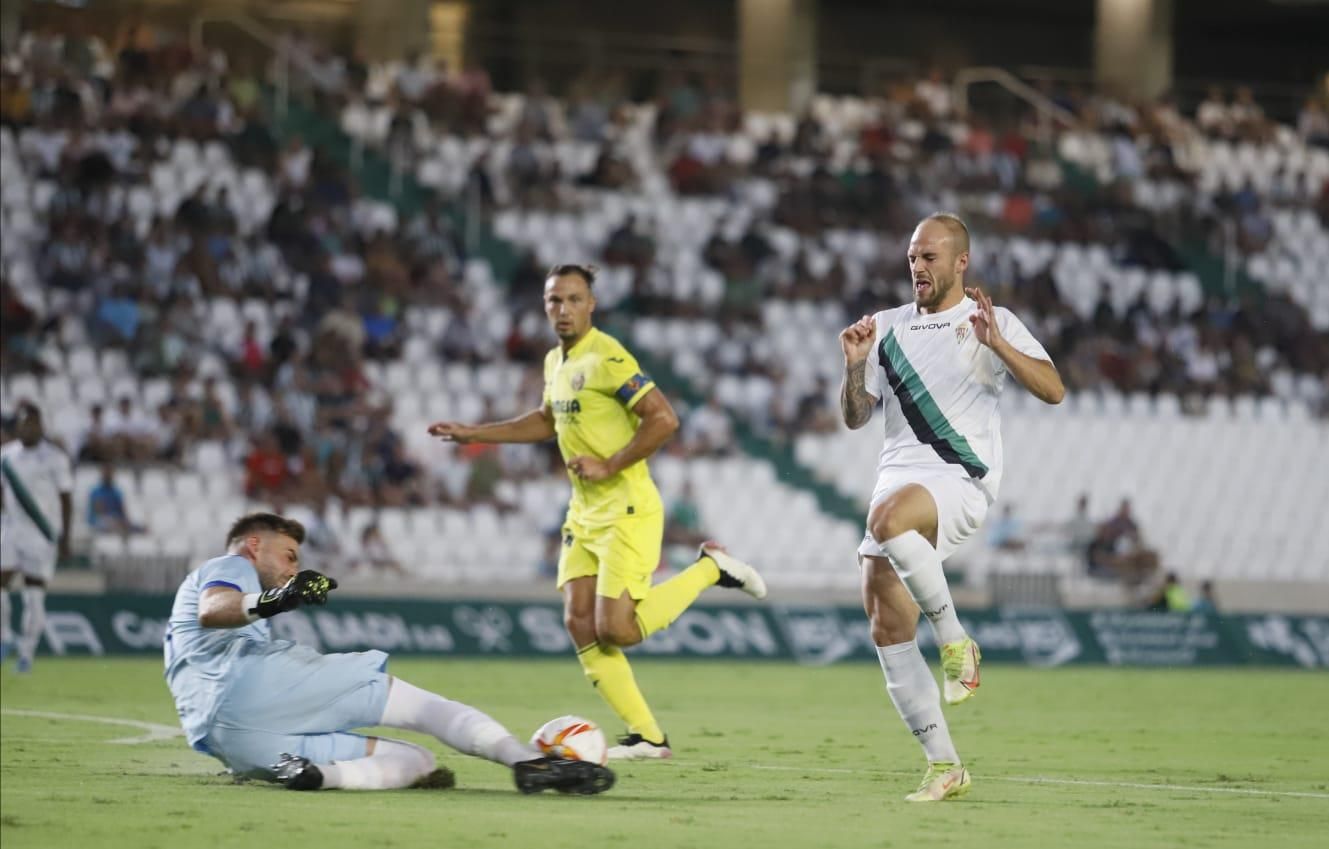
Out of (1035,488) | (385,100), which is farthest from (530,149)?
(1035,488)

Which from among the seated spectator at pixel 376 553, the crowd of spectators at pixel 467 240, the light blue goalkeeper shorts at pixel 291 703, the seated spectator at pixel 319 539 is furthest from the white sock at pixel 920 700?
the crowd of spectators at pixel 467 240

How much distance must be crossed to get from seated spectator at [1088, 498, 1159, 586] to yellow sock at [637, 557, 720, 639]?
1531 centimetres

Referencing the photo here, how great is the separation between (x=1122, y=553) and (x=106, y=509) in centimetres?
1269

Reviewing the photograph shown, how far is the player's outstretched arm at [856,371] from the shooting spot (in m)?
8.92

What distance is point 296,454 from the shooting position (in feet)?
77.0

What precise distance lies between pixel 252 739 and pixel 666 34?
1316 inches

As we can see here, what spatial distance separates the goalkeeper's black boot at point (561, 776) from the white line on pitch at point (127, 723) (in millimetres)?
3848

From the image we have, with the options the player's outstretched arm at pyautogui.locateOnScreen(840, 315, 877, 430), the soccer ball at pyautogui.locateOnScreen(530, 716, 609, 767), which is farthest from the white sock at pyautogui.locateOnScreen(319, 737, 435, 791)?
the player's outstretched arm at pyautogui.locateOnScreen(840, 315, 877, 430)

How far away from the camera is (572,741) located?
893 cm

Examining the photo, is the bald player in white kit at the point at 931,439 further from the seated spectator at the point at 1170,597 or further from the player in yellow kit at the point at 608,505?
the seated spectator at the point at 1170,597

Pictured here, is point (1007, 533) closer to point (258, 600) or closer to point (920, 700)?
point (920, 700)

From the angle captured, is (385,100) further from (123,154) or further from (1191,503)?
(1191,503)

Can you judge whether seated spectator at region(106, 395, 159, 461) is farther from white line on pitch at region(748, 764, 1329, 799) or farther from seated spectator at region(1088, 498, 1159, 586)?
white line on pitch at region(748, 764, 1329, 799)

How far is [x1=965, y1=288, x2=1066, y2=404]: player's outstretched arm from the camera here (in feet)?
28.6
